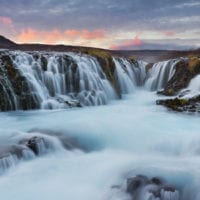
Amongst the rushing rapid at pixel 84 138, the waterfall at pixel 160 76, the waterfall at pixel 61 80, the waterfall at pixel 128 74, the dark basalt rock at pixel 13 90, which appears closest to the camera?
the rushing rapid at pixel 84 138

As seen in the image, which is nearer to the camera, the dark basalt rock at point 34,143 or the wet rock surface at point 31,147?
the wet rock surface at point 31,147

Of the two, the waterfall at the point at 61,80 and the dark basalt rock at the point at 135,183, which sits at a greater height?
the waterfall at the point at 61,80

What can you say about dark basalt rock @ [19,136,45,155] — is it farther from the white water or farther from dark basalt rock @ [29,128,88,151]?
dark basalt rock @ [29,128,88,151]

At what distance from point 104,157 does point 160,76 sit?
17490 millimetres

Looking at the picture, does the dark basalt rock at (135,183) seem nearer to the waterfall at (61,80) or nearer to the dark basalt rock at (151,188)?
the dark basalt rock at (151,188)

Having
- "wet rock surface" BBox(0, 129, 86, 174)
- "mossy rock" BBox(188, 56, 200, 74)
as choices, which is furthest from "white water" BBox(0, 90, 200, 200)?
"mossy rock" BBox(188, 56, 200, 74)

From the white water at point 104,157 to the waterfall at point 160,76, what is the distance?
11191 millimetres

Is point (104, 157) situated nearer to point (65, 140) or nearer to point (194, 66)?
point (65, 140)

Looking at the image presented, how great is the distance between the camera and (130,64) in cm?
2611

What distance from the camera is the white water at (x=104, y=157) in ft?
21.8

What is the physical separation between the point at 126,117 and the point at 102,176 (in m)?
6.20

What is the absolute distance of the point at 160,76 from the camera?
2497 cm

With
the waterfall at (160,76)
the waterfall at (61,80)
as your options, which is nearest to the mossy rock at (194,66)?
the waterfall at (160,76)

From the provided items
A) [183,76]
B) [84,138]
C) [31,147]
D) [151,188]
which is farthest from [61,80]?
A: [151,188]
